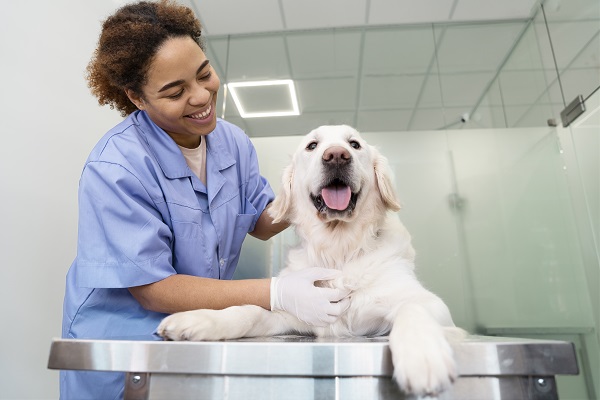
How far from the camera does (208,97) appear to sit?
1.44 m

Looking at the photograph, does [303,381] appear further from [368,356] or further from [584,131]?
[584,131]

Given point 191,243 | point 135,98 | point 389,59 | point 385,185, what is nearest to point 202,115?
point 135,98

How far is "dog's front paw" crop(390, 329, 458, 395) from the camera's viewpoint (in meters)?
0.58

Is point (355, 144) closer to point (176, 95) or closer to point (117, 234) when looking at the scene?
point (176, 95)

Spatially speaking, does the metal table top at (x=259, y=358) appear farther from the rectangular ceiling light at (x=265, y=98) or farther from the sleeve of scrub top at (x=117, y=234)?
the rectangular ceiling light at (x=265, y=98)

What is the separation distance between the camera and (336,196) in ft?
4.32

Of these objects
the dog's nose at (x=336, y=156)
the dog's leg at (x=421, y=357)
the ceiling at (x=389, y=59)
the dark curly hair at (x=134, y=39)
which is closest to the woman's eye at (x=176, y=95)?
the dark curly hair at (x=134, y=39)

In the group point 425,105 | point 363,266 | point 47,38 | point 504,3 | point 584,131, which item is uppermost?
point 504,3

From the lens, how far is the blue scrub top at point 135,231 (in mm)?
1079

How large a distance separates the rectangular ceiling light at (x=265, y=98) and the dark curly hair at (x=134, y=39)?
2005mm

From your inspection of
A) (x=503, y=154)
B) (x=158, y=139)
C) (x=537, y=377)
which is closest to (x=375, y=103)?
(x=503, y=154)

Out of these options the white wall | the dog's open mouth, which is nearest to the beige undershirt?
the dog's open mouth

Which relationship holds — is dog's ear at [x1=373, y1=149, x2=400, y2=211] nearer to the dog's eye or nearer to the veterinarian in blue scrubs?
the dog's eye

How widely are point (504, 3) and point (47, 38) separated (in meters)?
3.68
